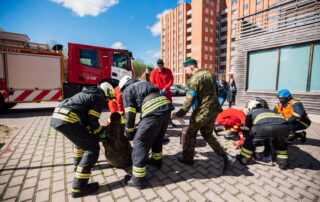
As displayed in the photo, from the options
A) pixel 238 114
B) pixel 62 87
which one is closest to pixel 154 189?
pixel 238 114

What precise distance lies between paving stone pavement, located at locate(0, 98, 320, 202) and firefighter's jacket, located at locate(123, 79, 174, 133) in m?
0.91

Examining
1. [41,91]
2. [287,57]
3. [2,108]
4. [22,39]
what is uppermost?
[22,39]

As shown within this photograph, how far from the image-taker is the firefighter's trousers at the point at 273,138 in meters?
2.65

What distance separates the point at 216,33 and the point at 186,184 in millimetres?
55630

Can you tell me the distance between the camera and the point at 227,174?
8.68 ft

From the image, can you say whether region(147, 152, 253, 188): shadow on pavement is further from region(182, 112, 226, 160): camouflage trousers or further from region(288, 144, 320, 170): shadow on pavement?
region(288, 144, 320, 170): shadow on pavement

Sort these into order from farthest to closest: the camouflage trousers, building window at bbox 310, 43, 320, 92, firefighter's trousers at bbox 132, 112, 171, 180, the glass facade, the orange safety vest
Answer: the glass facade < building window at bbox 310, 43, 320, 92 < the orange safety vest < the camouflage trousers < firefighter's trousers at bbox 132, 112, 171, 180

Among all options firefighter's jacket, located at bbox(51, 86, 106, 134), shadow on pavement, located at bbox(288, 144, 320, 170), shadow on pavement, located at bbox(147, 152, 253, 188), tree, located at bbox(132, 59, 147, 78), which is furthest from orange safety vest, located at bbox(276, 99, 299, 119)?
tree, located at bbox(132, 59, 147, 78)

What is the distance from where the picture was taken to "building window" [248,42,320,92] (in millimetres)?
6727

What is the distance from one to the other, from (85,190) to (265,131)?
2933 millimetres

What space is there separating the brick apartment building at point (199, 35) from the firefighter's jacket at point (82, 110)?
46275mm

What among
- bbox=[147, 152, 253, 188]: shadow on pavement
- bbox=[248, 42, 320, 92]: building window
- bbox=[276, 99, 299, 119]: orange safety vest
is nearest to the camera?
bbox=[147, 152, 253, 188]: shadow on pavement

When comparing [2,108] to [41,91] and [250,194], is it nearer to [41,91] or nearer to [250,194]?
[41,91]

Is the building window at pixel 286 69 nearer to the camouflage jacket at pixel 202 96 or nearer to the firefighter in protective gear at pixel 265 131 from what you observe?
the firefighter in protective gear at pixel 265 131
